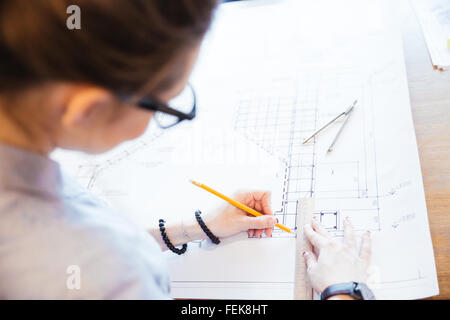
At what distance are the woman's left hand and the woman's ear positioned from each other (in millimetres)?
317

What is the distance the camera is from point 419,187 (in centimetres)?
62

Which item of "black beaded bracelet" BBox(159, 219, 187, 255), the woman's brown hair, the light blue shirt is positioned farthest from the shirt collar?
"black beaded bracelet" BBox(159, 219, 187, 255)

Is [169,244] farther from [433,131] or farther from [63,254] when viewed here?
[433,131]

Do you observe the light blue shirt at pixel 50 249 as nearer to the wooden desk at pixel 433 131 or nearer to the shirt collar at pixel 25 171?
the shirt collar at pixel 25 171

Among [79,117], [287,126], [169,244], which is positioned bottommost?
[169,244]

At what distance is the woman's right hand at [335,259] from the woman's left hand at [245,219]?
70 mm

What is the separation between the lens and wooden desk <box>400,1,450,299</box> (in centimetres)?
56

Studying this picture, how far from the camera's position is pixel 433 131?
68 cm

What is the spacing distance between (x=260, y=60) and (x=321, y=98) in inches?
8.3

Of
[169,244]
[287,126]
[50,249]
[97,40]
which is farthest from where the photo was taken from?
[287,126]

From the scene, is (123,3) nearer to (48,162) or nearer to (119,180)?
(48,162)

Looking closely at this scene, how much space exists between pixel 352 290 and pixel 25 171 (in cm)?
43

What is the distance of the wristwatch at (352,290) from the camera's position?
526mm

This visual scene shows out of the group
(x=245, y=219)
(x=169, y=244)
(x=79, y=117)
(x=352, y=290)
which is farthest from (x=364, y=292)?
(x=79, y=117)
